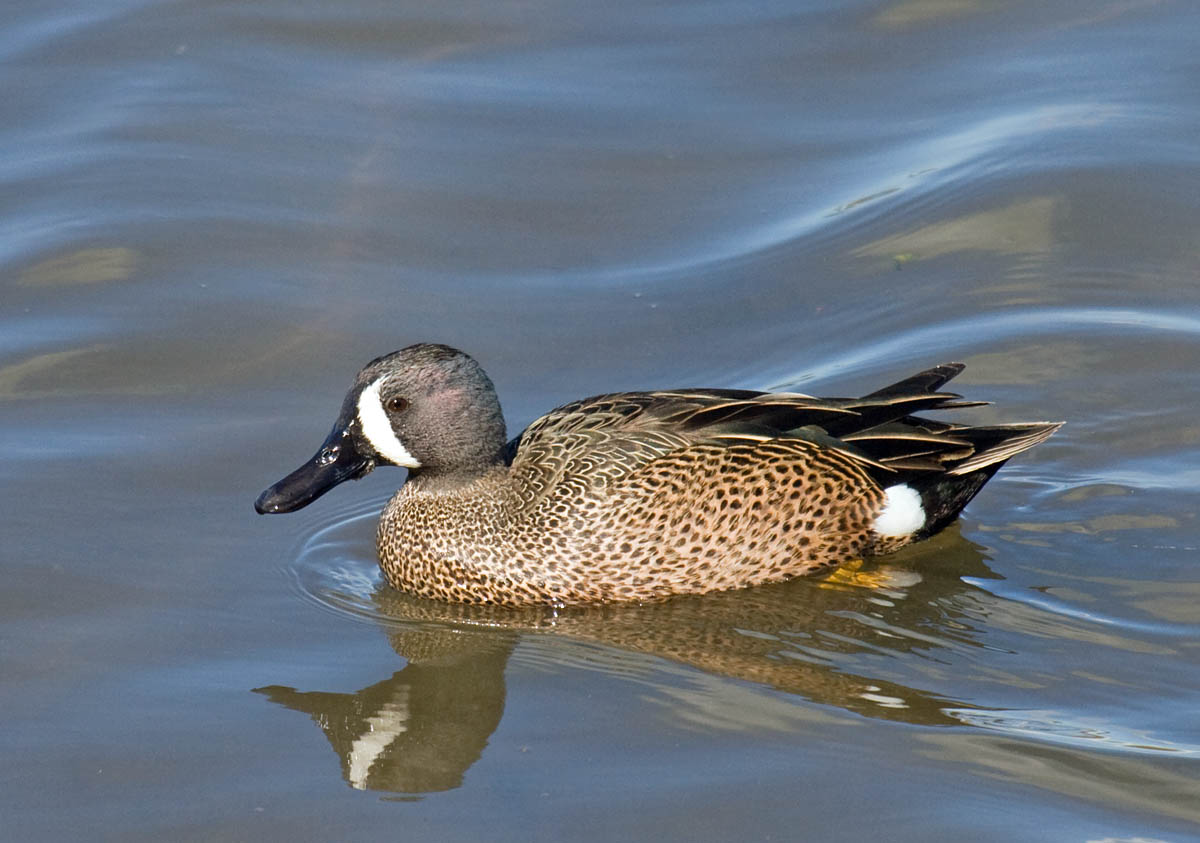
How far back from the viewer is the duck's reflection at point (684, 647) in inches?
231

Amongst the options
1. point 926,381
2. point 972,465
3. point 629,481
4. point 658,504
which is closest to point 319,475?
point 629,481

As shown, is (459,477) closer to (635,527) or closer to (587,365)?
(635,527)

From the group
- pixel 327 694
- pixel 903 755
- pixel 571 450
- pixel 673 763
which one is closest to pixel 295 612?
pixel 327 694

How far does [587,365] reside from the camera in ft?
28.4

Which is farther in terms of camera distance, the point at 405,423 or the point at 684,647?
the point at 405,423

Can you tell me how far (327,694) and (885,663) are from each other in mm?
1897

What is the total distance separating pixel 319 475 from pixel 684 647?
157 centimetres

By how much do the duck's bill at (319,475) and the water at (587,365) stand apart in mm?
311

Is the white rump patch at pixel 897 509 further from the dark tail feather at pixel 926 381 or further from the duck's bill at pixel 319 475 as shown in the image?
the duck's bill at pixel 319 475

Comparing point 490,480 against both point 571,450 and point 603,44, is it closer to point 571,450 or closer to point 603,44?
point 571,450

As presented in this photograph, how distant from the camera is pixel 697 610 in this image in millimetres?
6840

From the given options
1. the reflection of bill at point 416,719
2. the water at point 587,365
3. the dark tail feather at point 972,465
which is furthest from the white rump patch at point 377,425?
the dark tail feather at point 972,465

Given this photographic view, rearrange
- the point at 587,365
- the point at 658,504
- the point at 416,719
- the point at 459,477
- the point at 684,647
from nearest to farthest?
the point at 416,719 → the point at 684,647 → the point at 658,504 → the point at 459,477 → the point at 587,365

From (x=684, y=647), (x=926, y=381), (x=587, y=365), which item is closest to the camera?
(x=684, y=647)
